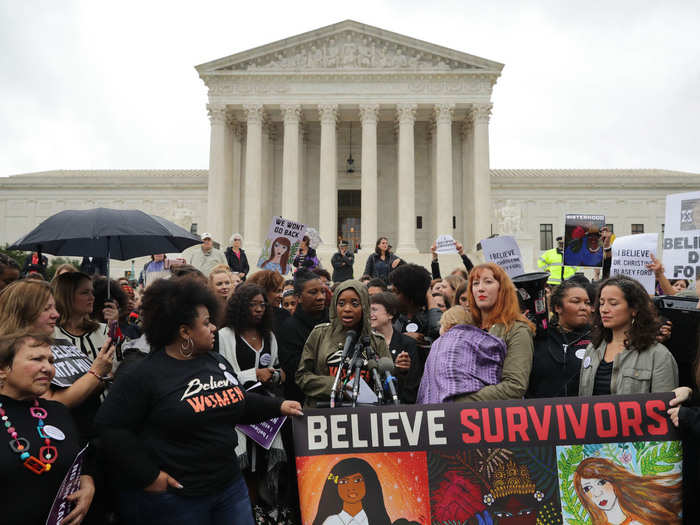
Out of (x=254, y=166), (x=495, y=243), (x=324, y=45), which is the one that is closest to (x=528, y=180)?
(x=324, y=45)

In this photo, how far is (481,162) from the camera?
40656 mm

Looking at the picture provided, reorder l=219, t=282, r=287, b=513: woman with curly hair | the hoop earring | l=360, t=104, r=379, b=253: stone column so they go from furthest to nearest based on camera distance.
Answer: l=360, t=104, r=379, b=253: stone column
l=219, t=282, r=287, b=513: woman with curly hair
the hoop earring

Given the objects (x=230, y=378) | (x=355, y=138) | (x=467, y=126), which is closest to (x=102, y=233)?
(x=230, y=378)

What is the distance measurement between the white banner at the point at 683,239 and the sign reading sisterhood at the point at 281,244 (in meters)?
8.39

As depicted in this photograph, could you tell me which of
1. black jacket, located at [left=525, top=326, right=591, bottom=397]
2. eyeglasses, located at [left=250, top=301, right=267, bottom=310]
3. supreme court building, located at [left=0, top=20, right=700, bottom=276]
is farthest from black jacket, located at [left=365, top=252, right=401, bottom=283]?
supreme court building, located at [left=0, top=20, right=700, bottom=276]

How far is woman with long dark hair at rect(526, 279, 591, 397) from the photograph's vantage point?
5.44 m

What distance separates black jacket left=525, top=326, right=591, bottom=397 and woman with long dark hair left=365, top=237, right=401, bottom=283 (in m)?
9.67

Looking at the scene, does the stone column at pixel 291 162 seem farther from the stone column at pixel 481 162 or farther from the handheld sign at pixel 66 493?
the handheld sign at pixel 66 493

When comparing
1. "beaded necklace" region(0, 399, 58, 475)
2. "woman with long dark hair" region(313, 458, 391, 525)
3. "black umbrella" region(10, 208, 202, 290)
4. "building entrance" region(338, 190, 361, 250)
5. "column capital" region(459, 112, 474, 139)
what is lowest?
"woman with long dark hair" region(313, 458, 391, 525)

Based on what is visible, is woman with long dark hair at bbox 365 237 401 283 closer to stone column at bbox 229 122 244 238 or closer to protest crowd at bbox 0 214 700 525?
protest crowd at bbox 0 214 700 525

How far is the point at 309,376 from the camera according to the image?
5117 mm

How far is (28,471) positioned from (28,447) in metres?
0.14

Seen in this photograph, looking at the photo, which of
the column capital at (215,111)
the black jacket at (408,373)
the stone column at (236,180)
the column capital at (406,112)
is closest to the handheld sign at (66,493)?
the black jacket at (408,373)

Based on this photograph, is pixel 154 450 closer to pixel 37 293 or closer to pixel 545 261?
pixel 37 293
